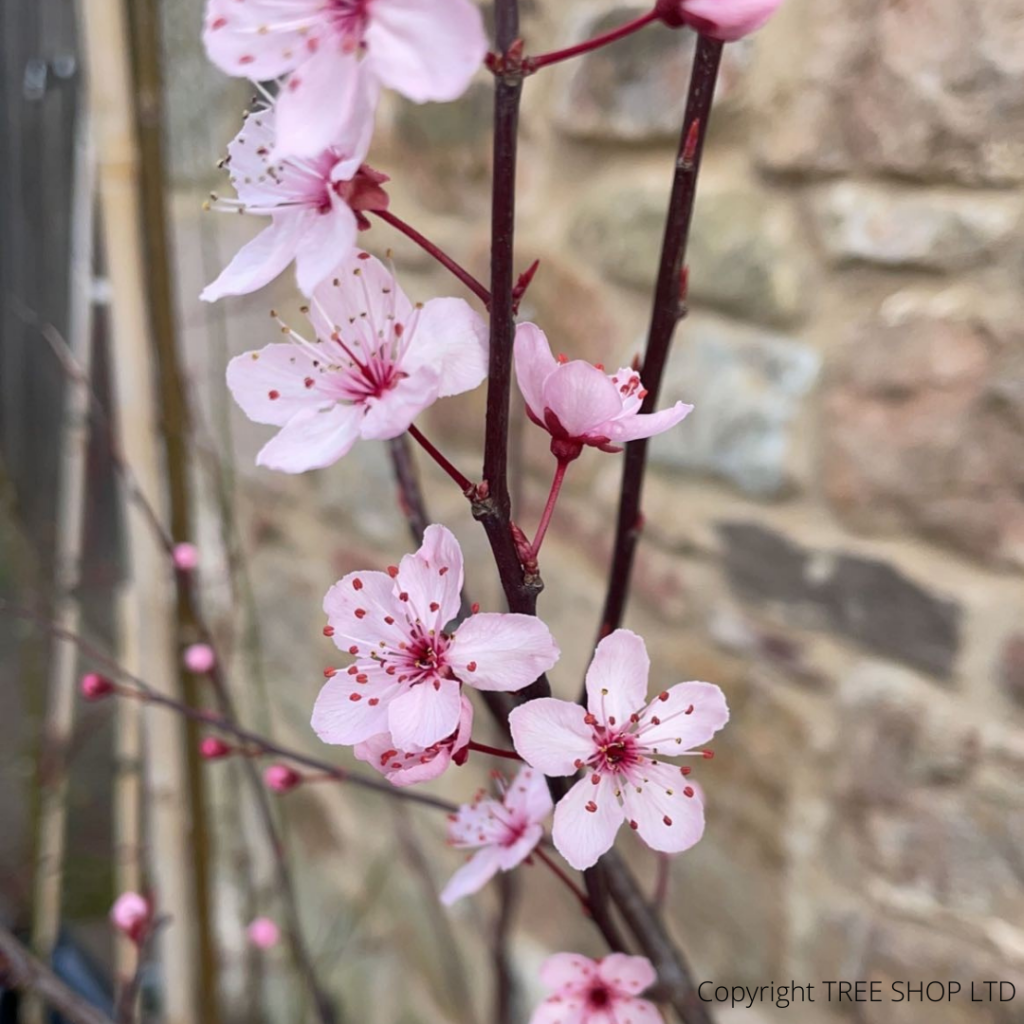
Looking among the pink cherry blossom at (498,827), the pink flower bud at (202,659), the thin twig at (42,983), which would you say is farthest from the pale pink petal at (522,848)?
the pink flower bud at (202,659)

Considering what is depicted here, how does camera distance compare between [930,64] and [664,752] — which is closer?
[664,752]

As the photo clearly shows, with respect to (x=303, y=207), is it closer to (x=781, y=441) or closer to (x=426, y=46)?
(x=426, y=46)

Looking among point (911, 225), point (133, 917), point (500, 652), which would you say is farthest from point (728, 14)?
point (133, 917)

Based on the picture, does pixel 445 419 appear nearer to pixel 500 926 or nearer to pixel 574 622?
pixel 574 622

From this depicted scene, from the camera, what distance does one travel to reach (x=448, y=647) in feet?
0.99

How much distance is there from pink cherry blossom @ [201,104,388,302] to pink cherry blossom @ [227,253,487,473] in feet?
0.06

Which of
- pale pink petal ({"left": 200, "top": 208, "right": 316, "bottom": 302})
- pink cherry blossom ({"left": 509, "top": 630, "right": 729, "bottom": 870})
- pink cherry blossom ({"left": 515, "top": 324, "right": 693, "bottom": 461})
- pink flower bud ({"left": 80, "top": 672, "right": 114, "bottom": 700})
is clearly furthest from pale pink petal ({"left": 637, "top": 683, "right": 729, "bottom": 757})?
pink flower bud ({"left": 80, "top": 672, "right": 114, "bottom": 700})

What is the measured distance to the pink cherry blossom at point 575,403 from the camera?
286 mm

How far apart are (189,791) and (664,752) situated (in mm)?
813

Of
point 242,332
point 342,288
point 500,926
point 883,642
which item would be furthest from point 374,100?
point 242,332

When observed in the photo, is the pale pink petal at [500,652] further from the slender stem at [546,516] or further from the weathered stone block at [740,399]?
the weathered stone block at [740,399]

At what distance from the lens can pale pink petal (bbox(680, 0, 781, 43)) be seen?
27 cm

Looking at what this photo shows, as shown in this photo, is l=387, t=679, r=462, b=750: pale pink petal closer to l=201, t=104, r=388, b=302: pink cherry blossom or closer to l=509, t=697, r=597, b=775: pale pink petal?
l=509, t=697, r=597, b=775: pale pink petal

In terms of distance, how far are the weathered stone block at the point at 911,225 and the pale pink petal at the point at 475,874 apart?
53 cm
